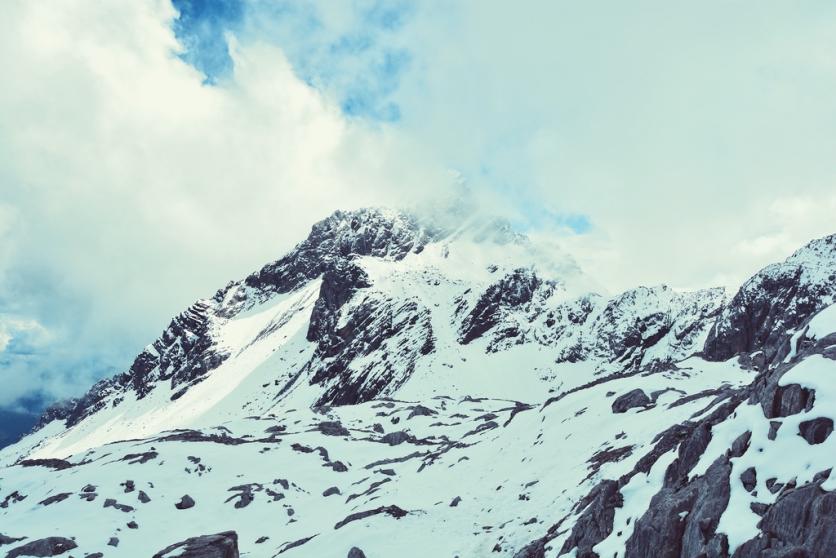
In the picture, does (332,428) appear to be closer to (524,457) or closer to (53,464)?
(53,464)

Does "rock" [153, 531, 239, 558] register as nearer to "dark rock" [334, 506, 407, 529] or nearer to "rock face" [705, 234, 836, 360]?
"dark rock" [334, 506, 407, 529]

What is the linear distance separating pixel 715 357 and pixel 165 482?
7649 cm

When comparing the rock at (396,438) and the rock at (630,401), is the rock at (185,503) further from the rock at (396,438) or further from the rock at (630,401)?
the rock at (630,401)

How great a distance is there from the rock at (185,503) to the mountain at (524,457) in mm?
570

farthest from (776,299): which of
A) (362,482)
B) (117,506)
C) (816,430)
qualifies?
(117,506)

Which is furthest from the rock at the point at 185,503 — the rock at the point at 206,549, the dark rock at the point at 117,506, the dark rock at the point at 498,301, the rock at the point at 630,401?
the dark rock at the point at 498,301

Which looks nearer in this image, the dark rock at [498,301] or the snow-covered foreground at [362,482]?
the snow-covered foreground at [362,482]

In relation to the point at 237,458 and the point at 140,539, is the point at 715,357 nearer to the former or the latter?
the point at 237,458

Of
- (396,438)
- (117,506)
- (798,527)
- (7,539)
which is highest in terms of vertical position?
(396,438)

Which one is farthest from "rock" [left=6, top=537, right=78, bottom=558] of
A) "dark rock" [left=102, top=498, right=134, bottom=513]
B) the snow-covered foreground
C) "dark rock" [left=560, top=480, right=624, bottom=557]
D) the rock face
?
the rock face

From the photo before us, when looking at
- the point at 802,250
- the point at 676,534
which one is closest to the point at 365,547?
the point at 676,534

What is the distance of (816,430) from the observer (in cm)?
1392

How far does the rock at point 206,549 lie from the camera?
2619 cm

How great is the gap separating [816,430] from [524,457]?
26.7 metres
